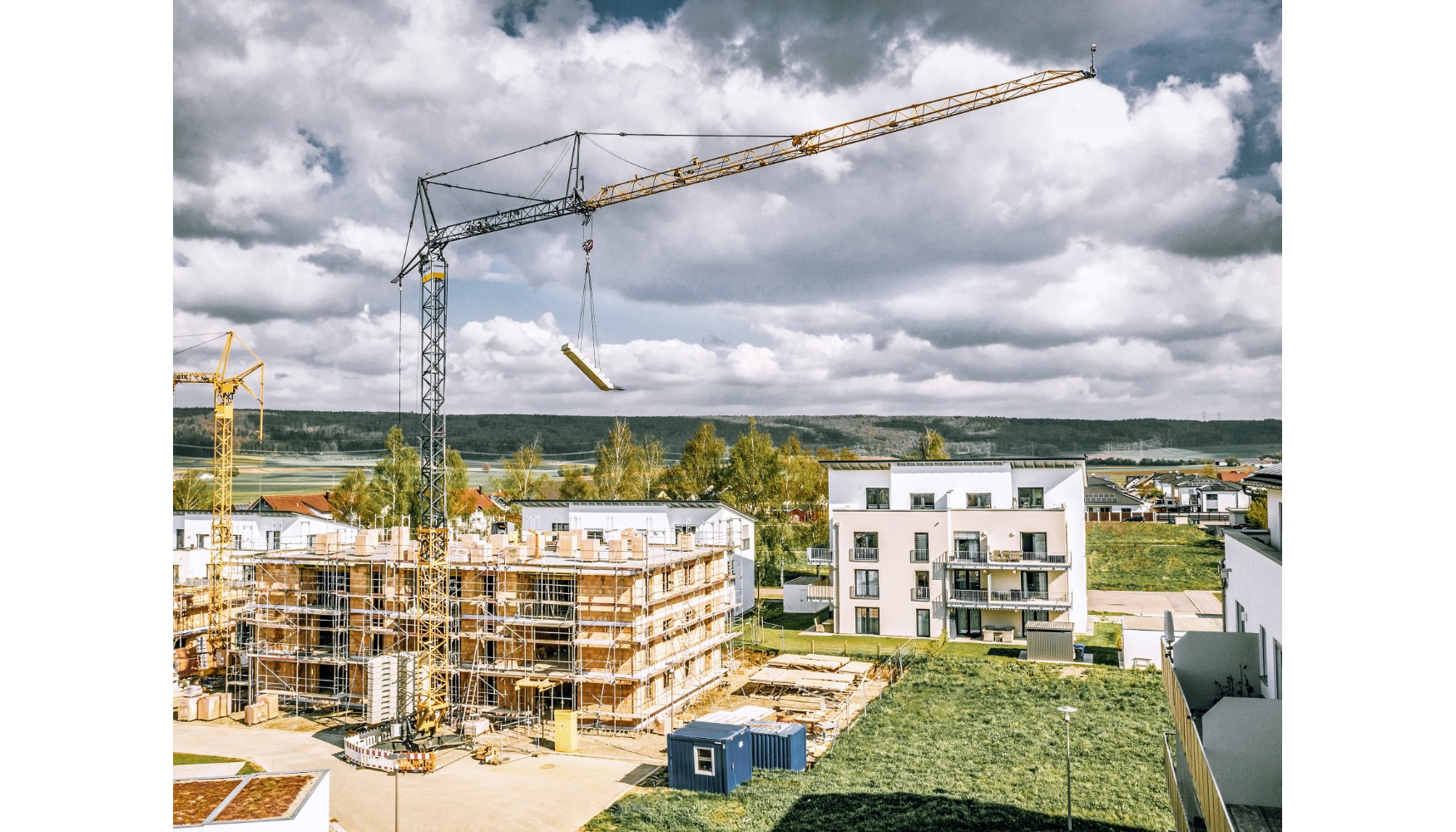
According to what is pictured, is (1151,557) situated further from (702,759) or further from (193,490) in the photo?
(193,490)

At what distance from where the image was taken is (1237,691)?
9.05 m

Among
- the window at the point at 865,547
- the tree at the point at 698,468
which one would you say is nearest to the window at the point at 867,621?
the window at the point at 865,547

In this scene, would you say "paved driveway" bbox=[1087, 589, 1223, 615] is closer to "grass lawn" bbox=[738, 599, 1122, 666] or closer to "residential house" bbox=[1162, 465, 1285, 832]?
"grass lawn" bbox=[738, 599, 1122, 666]

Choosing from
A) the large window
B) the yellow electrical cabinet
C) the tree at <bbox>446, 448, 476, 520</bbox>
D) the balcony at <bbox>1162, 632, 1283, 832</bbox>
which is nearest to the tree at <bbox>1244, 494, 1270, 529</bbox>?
the large window

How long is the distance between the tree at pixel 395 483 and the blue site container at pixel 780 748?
1038 inches

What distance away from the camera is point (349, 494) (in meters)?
43.2

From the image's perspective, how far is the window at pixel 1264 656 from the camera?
843cm

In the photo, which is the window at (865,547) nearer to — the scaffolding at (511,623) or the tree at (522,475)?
the scaffolding at (511,623)

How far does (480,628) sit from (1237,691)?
48.6 feet

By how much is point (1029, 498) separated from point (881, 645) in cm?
659

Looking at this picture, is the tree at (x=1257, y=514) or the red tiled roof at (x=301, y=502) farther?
the red tiled roof at (x=301, y=502)

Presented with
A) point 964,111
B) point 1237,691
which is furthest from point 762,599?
point 1237,691
